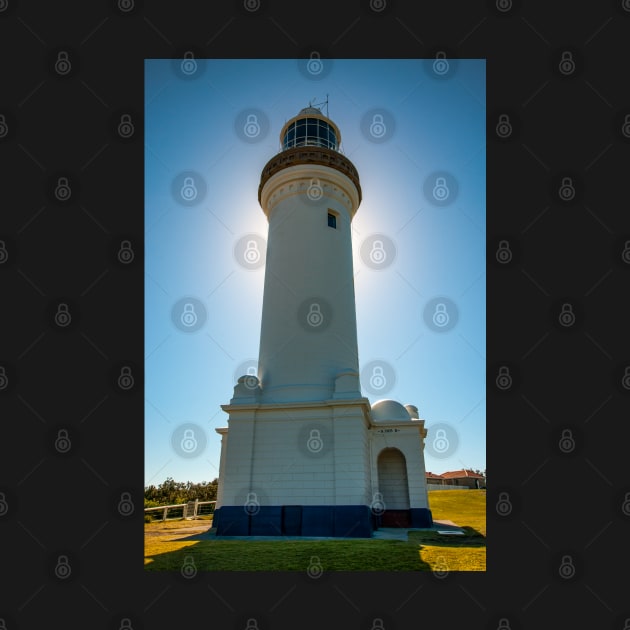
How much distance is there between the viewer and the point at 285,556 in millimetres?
8453

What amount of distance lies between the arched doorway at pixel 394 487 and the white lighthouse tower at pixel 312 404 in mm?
42

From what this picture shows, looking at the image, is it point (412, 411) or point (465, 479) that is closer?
point (412, 411)

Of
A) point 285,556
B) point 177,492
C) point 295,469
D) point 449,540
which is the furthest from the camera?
point 177,492

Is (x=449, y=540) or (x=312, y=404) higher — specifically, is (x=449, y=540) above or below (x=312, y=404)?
below

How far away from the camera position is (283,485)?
536 inches

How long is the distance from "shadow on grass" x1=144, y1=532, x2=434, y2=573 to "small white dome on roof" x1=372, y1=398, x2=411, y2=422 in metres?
7.45

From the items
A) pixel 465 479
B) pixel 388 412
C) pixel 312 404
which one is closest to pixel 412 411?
pixel 388 412

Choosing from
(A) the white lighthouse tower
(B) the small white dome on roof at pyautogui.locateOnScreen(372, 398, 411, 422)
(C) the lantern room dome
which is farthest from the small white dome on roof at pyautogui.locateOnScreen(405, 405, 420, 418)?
(C) the lantern room dome

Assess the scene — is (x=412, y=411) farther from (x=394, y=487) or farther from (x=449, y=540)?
(x=449, y=540)

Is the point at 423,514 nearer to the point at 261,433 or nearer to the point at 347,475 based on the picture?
the point at 347,475

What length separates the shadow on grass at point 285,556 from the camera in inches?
290

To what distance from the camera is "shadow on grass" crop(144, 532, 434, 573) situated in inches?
290

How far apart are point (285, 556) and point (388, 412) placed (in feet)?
35.4
